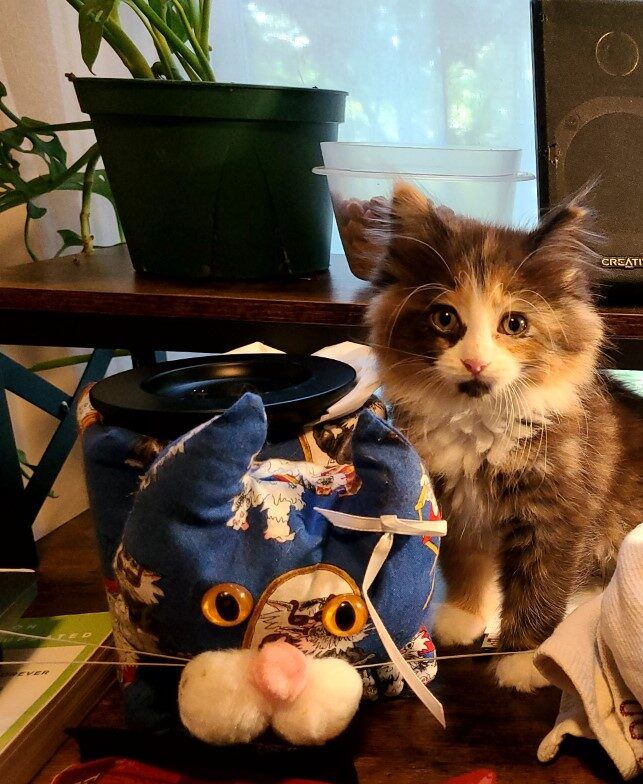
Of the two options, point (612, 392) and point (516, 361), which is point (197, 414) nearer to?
point (516, 361)

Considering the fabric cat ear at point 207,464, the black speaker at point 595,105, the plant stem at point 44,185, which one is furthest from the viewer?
the plant stem at point 44,185

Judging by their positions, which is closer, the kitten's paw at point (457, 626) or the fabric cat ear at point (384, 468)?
the fabric cat ear at point (384, 468)

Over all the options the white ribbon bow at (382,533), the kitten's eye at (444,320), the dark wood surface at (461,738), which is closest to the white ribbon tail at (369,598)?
the white ribbon bow at (382,533)

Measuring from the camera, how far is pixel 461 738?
67 centimetres

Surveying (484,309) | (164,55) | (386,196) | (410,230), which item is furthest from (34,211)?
(484,309)

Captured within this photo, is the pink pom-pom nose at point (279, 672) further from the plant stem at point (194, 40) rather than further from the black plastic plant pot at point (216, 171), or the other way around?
the plant stem at point (194, 40)

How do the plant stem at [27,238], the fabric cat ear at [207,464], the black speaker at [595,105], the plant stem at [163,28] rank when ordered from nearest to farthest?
the fabric cat ear at [207,464]
the black speaker at [595,105]
the plant stem at [163,28]
the plant stem at [27,238]

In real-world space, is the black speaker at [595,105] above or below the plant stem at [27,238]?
above

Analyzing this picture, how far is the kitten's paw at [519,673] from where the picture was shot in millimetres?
731

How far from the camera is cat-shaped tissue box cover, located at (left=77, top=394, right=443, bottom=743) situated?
0.53 meters

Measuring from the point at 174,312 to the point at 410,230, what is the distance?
307mm

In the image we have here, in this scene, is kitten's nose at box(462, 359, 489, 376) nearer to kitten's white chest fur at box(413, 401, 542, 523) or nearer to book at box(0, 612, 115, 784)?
kitten's white chest fur at box(413, 401, 542, 523)

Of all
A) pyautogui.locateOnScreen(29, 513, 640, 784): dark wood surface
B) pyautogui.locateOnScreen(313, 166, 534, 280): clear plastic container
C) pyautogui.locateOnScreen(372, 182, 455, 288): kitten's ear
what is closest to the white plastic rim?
pyautogui.locateOnScreen(313, 166, 534, 280): clear plastic container

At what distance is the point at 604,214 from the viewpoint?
852mm
